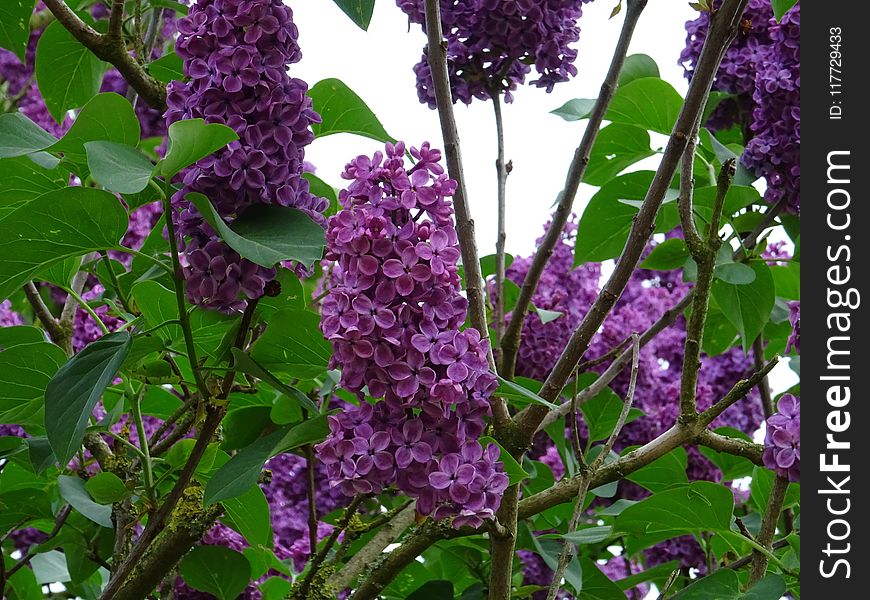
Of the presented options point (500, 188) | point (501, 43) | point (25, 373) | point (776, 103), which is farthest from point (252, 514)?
point (776, 103)

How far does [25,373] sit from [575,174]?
719 mm

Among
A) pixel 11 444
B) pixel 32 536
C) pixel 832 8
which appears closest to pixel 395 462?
pixel 11 444

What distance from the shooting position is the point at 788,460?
1005 millimetres

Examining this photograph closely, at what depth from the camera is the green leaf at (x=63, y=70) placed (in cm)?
145

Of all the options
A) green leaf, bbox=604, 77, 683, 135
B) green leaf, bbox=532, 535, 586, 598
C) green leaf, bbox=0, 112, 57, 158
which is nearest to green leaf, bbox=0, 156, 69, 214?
green leaf, bbox=0, 112, 57, 158

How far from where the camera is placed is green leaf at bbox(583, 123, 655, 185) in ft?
5.53

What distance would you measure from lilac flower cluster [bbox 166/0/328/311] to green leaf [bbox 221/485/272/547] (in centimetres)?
34

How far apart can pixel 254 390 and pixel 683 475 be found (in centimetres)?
66

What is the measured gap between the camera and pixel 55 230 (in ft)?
3.01

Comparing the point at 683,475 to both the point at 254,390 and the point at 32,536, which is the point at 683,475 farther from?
the point at 32,536

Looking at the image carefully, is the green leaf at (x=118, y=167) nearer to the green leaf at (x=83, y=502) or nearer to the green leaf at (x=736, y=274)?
the green leaf at (x=83, y=502)

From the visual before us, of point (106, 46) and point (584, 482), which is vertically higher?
point (106, 46)

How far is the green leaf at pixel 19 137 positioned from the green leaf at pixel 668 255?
109 centimetres

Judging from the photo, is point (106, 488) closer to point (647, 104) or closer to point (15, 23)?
point (15, 23)
